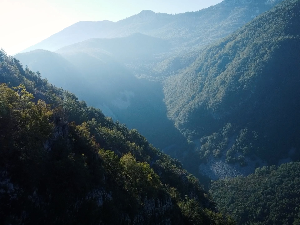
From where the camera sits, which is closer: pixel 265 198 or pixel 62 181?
pixel 62 181

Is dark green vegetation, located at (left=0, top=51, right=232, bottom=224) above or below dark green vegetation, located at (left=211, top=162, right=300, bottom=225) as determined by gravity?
above

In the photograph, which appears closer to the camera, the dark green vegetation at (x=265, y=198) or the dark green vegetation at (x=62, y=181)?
the dark green vegetation at (x=62, y=181)

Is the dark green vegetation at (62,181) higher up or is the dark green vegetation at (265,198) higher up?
the dark green vegetation at (62,181)

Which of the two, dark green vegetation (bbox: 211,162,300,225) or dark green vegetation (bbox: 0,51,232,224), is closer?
dark green vegetation (bbox: 0,51,232,224)

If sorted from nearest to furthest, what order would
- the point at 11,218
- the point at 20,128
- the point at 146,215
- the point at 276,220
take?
the point at 11,218 → the point at 20,128 → the point at 146,215 → the point at 276,220

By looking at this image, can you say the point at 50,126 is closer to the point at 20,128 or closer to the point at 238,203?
the point at 20,128

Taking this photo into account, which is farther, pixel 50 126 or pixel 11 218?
pixel 50 126

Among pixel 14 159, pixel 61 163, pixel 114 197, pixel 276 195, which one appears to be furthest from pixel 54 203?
pixel 276 195

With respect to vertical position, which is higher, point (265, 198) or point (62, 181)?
point (62, 181)
